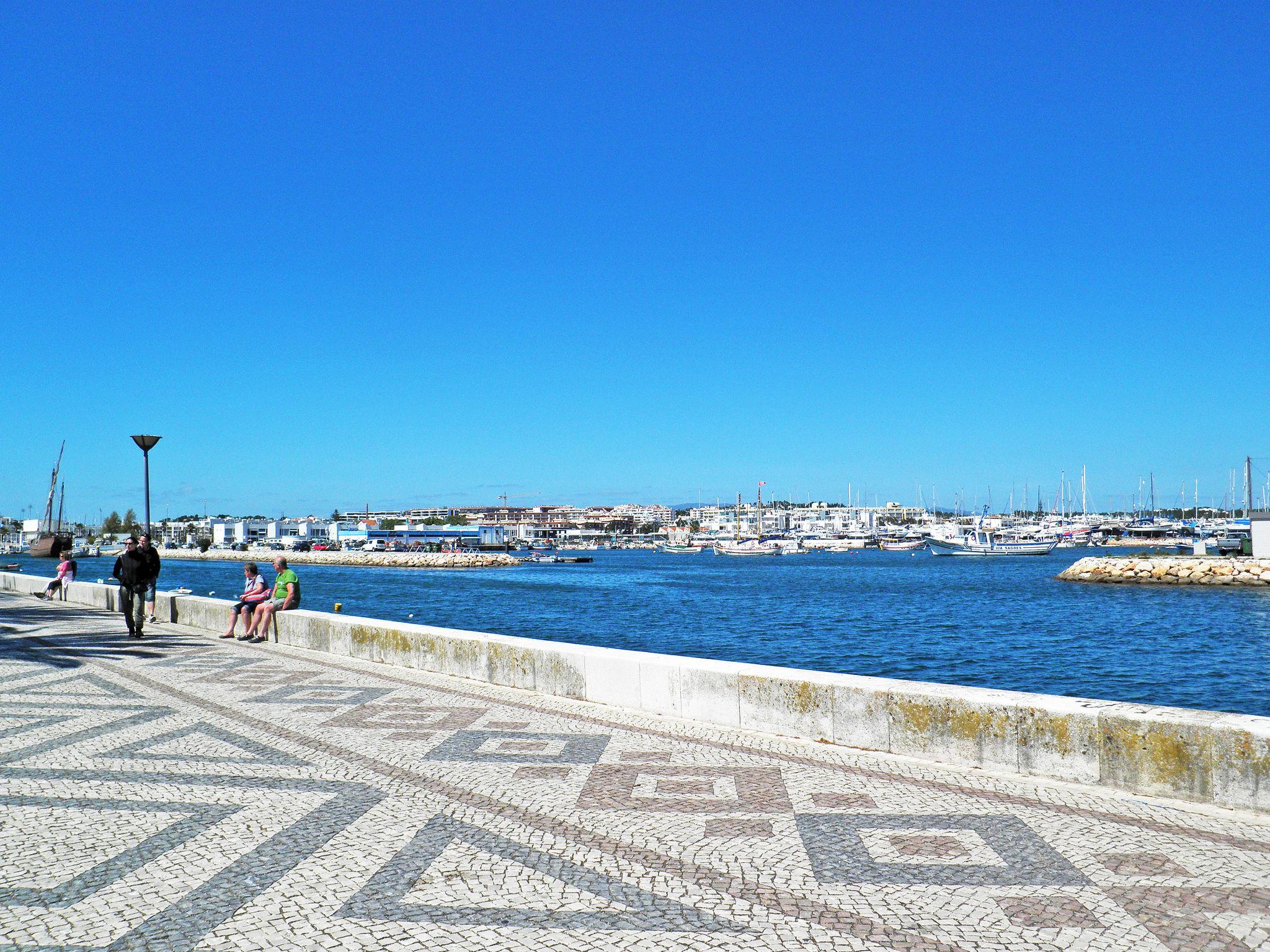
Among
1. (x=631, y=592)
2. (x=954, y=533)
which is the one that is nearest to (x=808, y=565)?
(x=954, y=533)

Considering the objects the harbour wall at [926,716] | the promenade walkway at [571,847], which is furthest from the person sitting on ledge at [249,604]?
the promenade walkway at [571,847]

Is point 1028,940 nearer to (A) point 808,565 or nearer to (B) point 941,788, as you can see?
(B) point 941,788

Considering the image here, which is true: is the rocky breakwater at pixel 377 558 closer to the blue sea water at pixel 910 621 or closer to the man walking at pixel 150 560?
the blue sea water at pixel 910 621

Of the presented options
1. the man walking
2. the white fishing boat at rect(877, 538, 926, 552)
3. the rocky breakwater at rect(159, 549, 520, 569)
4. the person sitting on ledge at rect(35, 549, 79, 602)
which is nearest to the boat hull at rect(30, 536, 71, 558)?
the rocky breakwater at rect(159, 549, 520, 569)

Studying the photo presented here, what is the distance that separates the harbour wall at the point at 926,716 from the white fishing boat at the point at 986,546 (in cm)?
11301

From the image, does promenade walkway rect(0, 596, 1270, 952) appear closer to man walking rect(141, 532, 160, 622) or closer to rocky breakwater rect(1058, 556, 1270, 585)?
man walking rect(141, 532, 160, 622)

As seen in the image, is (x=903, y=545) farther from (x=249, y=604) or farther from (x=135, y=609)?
(x=135, y=609)

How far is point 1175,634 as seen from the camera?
102ft

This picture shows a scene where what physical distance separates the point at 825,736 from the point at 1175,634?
29.0 m

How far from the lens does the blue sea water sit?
73.4 ft

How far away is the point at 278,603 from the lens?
14.8 meters

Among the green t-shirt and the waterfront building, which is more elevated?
the green t-shirt

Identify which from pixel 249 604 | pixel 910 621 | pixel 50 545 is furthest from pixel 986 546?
pixel 50 545

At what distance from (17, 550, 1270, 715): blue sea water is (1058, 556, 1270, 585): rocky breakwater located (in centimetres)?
213
